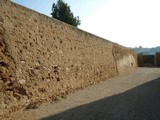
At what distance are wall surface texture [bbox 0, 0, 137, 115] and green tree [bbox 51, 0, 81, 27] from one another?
15829 millimetres

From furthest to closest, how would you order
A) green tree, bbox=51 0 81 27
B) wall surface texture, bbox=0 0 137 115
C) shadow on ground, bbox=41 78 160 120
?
green tree, bbox=51 0 81 27 < wall surface texture, bbox=0 0 137 115 < shadow on ground, bbox=41 78 160 120

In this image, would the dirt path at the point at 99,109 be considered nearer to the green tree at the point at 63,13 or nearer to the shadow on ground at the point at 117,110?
the shadow on ground at the point at 117,110

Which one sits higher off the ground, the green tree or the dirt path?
the green tree

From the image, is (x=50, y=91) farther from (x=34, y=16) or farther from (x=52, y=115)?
(x=34, y=16)

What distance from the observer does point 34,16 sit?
708 centimetres

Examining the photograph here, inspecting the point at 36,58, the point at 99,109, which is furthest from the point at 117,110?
the point at 36,58

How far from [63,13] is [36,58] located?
2028 cm

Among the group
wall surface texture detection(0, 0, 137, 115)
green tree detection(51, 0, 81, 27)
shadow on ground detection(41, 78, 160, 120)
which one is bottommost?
shadow on ground detection(41, 78, 160, 120)

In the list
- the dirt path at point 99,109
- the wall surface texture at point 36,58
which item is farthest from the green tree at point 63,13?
the dirt path at point 99,109

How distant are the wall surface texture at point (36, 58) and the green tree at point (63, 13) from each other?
51.9ft

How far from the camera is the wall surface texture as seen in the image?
574 cm

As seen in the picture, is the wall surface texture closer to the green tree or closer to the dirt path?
the dirt path

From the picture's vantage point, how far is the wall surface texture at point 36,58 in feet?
18.8

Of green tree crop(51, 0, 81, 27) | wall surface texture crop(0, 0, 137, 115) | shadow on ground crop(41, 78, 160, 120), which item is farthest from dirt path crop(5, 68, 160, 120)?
green tree crop(51, 0, 81, 27)
